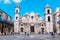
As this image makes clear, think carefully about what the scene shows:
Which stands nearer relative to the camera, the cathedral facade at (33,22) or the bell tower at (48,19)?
the bell tower at (48,19)

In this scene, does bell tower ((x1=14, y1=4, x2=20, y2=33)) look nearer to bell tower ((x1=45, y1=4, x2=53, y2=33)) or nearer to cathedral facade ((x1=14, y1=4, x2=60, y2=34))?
cathedral facade ((x1=14, y1=4, x2=60, y2=34))

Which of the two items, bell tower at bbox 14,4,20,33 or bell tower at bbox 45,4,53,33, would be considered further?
bell tower at bbox 14,4,20,33

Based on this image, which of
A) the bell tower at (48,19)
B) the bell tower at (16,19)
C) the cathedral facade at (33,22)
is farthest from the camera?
the cathedral facade at (33,22)

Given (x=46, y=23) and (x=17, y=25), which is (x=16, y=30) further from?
(x=46, y=23)

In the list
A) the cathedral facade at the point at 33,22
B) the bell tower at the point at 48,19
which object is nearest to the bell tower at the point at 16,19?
the cathedral facade at the point at 33,22

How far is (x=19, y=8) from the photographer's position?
48562 millimetres

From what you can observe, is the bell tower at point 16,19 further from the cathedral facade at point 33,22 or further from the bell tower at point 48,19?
the bell tower at point 48,19

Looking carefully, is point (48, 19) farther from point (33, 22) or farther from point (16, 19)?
point (16, 19)

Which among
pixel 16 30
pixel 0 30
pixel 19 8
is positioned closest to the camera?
pixel 0 30

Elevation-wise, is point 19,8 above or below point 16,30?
above

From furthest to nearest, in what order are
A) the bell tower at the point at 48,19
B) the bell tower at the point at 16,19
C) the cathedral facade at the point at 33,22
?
the cathedral facade at the point at 33,22, the bell tower at the point at 16,19, the bell tower at the point at 48,19

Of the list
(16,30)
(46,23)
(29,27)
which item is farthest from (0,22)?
(46,23)

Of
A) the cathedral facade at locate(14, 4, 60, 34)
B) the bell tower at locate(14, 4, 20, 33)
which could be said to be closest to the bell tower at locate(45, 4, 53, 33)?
the cathedral facade at locate(14, 4, 60, 34)

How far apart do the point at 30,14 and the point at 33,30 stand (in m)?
6.42
